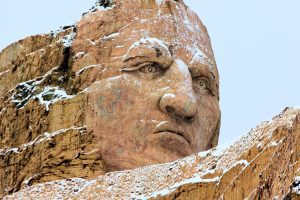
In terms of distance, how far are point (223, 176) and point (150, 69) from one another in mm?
5143

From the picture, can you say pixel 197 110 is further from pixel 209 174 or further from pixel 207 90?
pixel 209 174

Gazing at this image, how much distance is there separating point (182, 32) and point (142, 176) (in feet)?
14.4

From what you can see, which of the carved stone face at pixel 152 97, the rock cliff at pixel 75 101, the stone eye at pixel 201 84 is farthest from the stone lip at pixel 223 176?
the stone eye at pixel 201 84

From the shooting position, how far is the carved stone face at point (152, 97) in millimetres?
24453

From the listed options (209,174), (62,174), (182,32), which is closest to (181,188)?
(209,174)

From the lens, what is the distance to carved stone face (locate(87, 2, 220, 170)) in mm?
24453

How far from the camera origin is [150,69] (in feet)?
81.9

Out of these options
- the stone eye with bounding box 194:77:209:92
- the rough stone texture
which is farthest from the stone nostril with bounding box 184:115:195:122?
the stone eye with bounding box 194:77:209:92

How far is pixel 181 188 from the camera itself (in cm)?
2053

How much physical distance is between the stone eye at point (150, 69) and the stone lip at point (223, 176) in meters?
2.50

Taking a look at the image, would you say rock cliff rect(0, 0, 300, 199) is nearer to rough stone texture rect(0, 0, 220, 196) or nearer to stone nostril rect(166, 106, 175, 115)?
rough stone texture rect(0, 0, 220, 196)

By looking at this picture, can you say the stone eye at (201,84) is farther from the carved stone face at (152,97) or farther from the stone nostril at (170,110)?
the stone nostril at (170,110)

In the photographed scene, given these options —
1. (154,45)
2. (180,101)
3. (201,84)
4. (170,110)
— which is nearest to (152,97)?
(170,110)

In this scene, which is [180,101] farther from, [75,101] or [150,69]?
[75,101]
